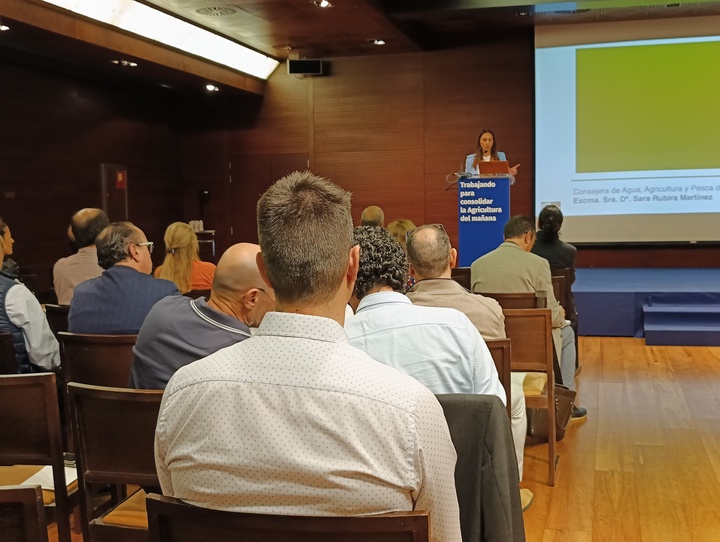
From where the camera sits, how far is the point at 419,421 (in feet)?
3.79

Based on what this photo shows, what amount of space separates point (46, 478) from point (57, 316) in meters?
1.47

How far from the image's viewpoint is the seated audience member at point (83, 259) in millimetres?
4383

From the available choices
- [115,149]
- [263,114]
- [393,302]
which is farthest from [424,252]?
[263,114]

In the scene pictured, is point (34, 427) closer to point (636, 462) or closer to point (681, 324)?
point (636, 462)

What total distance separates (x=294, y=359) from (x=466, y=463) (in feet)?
2.11

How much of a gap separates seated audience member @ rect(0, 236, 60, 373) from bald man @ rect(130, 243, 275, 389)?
126 centimetres

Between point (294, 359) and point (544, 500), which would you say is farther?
point (544, 500)

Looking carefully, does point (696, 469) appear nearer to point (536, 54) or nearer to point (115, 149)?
point (536, 54)

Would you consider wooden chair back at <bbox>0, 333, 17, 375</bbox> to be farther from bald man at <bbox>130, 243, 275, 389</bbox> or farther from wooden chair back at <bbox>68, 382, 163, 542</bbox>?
wooden chair back at <bbox>68, 382, 163, 542</bbox>

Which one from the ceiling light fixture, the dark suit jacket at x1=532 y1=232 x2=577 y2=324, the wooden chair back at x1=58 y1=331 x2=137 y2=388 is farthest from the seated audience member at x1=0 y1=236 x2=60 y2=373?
the ceiling light fixture

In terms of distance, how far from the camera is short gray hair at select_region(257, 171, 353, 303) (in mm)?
1228

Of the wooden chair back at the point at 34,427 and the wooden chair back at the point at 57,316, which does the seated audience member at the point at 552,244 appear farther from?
the wooden chair back at the point at 34,427

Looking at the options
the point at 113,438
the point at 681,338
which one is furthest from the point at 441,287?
the point at 681,338

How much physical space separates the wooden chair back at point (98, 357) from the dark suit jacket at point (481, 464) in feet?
4.91
